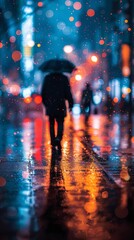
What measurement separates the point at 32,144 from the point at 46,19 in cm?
7048

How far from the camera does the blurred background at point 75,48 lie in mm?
34419

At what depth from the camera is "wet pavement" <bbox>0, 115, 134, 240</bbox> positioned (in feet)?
15.5

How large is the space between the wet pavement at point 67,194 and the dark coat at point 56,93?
1156 mm

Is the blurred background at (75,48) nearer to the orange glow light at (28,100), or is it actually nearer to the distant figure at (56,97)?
the orange glow light at (28,100)

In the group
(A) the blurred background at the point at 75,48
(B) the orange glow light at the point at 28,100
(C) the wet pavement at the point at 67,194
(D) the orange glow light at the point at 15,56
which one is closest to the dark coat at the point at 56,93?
(C) the wet pavement at the point at 67,194

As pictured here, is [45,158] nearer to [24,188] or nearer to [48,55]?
[24,188]

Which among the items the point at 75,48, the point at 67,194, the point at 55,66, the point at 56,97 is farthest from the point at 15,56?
the point at 67,194

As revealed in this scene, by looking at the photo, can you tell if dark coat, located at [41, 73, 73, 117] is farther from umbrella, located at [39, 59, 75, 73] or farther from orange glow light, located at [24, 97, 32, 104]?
orange glow light, located at [24, 97, 32, 104]

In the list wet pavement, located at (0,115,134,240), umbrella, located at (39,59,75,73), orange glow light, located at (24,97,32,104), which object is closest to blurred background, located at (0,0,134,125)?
orange glow light, located at (24,97,32,104)

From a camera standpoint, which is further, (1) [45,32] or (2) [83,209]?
(1) [45,32]

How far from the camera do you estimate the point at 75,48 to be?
99812 millimetres

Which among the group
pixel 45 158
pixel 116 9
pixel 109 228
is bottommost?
pixel 109 228

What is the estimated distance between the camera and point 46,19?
81938 mm

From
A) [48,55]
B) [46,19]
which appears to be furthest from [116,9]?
[48,55]
